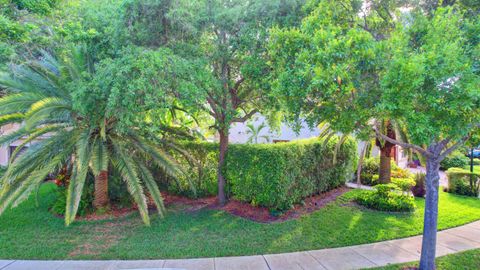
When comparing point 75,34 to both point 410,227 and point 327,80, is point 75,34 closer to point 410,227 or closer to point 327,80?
point 327,80

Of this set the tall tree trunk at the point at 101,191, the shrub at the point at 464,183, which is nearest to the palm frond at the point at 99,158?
the tall tree trunk at the point at 101,191

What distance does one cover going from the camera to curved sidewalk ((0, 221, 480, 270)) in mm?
5863

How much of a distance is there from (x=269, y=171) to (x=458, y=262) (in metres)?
4.63

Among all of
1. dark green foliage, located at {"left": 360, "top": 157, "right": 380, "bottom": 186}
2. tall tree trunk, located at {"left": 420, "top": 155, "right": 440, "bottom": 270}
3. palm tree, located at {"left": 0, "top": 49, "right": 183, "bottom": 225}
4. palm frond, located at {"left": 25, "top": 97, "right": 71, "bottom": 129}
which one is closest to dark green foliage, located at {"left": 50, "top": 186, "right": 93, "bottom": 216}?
palm tree, located at {"left": 0, "top": 49, "right": 183, "bottom": 225}

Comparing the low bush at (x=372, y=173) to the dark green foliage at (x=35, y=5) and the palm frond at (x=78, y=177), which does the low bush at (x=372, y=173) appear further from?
the dark green foliage at (x=35, y=5)

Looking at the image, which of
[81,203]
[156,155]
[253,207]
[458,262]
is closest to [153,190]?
[156,155]

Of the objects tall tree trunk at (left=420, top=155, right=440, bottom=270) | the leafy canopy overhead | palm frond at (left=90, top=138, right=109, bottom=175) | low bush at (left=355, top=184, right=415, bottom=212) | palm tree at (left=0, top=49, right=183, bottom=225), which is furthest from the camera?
low bush at (left=355, top=184, right=415, bottom=212)

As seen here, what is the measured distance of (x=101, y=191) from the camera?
30.9 ft

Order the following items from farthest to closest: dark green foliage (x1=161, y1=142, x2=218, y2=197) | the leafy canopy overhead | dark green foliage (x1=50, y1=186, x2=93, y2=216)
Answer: dark green foliage (x1=161, y1=142, x2=218, y2=197)
dark green foliage (x1=50, y1=186, x2=93, y2=216)
the leafy canopy overhead

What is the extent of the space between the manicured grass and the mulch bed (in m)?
3.38

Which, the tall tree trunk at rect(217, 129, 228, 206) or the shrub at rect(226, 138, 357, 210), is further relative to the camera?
the tall tree trunk at rect(217, 129, 228, 206)

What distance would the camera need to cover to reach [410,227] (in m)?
8.19

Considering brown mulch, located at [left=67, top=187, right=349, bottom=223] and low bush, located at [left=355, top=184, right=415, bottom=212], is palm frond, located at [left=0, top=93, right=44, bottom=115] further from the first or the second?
low bush, located at [left=355, top=184, right=415, bottom=212]

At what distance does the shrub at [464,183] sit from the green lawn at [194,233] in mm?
3296
